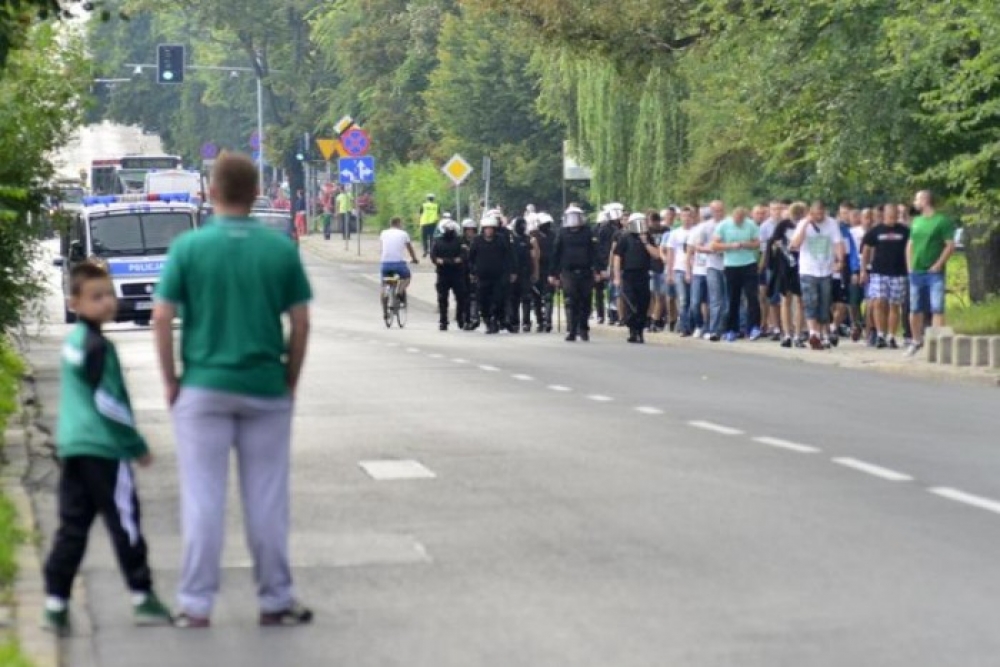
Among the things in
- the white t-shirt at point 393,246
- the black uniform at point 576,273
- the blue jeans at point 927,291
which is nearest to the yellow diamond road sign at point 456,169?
the white t-shirt at point 393,246

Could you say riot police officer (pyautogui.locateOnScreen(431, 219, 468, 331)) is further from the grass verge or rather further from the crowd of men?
the grass verge

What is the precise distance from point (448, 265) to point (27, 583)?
102 feet

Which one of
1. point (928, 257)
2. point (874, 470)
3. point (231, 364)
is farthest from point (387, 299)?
point (231, 364)

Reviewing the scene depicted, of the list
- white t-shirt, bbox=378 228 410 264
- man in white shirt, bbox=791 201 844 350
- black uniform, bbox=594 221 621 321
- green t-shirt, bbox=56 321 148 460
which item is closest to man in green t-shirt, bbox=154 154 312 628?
green t-shirt, bbox=56 321 148 460

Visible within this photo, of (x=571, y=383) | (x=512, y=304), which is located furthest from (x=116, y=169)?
(x=571, y=383)

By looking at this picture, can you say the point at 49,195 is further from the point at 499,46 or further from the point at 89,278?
the point at 499,46

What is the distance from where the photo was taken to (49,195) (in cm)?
2170

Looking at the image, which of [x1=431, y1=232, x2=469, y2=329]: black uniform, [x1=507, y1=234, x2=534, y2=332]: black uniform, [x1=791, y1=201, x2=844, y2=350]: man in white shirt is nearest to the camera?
Result: [x1=791, y1=201, x2=844, y2=350]: man in white shirt

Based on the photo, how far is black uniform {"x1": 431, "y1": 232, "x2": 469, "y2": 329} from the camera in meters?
41.3

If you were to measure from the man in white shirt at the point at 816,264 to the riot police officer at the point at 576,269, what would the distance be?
5112 mm

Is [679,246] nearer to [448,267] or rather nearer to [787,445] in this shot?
[448,267]

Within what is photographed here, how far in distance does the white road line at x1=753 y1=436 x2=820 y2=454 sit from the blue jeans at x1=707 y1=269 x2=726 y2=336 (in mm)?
16540

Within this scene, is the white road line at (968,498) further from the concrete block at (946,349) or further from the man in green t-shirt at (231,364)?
the concrete block at (946,349)

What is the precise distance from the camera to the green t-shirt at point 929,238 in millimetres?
28203
